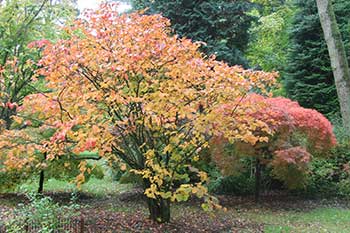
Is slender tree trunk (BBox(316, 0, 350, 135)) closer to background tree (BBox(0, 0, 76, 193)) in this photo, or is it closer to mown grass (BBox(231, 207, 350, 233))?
mown grass (BBox(231, 207, 350, 233))

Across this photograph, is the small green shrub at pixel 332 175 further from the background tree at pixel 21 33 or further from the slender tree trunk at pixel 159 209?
the background tree at pixel 21 33

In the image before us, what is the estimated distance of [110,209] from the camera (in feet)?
26.0

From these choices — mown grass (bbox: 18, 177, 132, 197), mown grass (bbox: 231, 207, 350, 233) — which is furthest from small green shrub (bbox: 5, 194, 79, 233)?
mown grass (bbox: 18, 177, 132, 197)

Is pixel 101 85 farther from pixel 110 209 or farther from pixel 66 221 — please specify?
pixel 110 209

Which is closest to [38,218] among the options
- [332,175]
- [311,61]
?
[332,175]

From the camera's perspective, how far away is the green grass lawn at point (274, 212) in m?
6.80

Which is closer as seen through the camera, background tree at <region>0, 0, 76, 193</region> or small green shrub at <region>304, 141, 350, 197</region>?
background tree at <region>0, 0, 76, 193</region>

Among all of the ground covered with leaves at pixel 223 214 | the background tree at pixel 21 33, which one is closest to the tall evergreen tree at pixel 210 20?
the background tree at pixel 21 33

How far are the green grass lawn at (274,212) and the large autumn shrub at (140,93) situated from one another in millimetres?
1625

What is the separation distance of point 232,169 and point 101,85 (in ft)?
13.4

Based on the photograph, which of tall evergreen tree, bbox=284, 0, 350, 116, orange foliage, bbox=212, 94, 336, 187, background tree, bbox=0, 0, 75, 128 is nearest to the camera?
orange foliage, bbox=212, 94, 336, 187

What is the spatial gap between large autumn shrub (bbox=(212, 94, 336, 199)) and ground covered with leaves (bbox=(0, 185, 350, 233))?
0.88 m

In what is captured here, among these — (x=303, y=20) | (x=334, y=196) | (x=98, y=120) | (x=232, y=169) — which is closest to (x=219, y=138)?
(x=232, y=169)

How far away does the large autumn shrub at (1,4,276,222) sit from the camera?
5117mm
